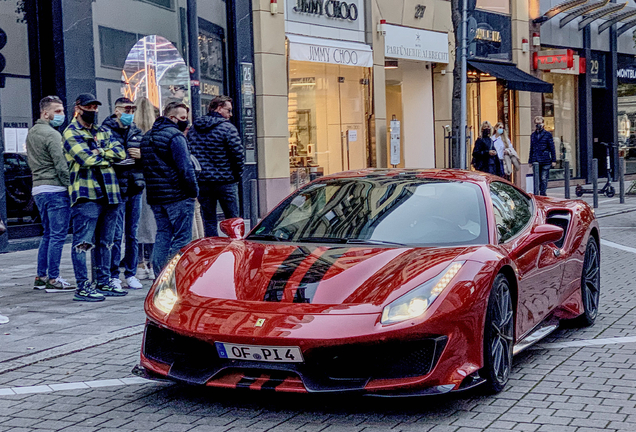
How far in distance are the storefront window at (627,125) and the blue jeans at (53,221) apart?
86.1 ft

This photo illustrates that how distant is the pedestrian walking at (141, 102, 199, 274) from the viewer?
323 inches

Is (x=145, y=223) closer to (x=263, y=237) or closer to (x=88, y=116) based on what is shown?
(x=88, y=116)

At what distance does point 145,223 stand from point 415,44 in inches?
546

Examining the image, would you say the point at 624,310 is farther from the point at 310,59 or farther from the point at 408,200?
the point at 310,59

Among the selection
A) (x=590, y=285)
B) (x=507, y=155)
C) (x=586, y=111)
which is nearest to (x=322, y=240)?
(x=590, y=285)

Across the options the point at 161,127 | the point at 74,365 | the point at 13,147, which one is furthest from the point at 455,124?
the point at 74,365

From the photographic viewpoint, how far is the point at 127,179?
8602mm

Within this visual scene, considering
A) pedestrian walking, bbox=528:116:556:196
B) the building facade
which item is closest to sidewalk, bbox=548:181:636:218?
pedestrian walking, bbox=528:116:556:196

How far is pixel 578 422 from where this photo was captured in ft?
14.4

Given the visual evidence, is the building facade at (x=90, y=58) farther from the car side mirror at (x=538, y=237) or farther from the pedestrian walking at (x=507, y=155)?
the car side mirror at (x=538, y=237)

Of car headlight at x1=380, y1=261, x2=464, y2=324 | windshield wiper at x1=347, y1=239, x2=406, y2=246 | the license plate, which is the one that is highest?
windshield wiper at x1=347, y1=239, x2=406, y2=246

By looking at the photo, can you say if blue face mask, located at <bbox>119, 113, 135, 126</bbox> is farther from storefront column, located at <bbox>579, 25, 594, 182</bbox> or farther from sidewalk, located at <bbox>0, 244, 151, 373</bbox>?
storefront column, located at <bbox>579, 25, 594, 182</bbox>

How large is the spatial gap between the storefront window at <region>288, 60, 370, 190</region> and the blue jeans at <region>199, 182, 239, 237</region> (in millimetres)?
9049

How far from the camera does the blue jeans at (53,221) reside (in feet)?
28.6
